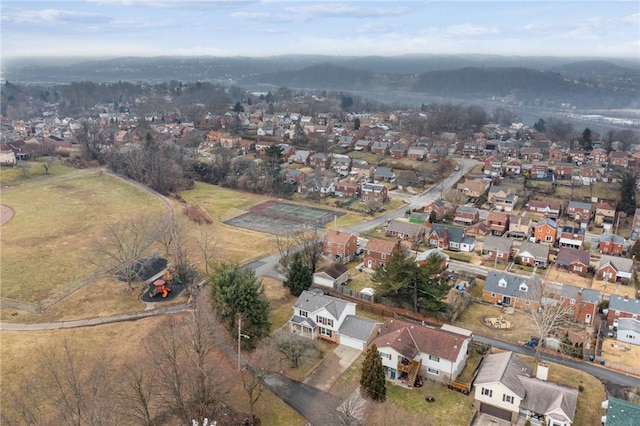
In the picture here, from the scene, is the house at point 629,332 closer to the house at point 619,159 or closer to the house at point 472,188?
the house at point 472,188

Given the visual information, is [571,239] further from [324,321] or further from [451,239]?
[324,321]

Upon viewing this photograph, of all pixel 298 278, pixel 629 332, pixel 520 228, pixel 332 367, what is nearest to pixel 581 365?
pixel 629 332

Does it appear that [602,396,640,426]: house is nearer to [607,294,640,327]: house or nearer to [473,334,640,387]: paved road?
[473,334,640,387]: paved road

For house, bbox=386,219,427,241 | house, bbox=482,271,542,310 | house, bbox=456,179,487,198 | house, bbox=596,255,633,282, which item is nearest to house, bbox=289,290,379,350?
house, bbox=482,271,542,310

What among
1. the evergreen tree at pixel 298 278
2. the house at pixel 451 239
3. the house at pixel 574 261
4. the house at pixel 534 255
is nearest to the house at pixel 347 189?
the house at pixel 451 239

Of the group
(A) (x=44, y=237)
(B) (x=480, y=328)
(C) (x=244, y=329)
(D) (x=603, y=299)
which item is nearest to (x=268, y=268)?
(C) (x=244, y=329)

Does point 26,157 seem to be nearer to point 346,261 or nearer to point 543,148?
point 346,261
